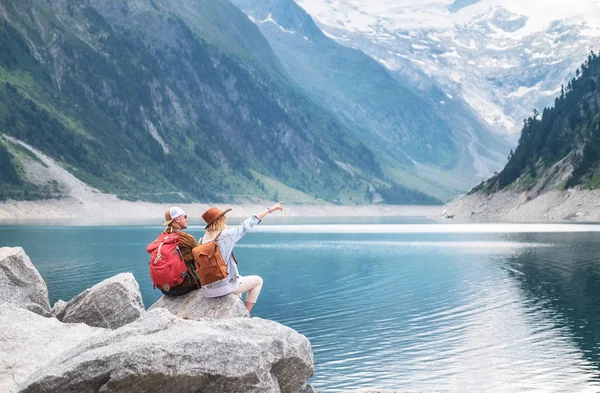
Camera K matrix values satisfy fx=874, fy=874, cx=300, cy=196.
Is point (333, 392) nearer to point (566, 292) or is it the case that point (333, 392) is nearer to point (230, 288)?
point (230, 288)

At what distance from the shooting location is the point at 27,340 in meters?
23.0

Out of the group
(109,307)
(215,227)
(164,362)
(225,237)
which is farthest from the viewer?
(109,307)

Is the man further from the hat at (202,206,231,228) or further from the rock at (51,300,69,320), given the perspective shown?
the rock at (51,300,69,320)

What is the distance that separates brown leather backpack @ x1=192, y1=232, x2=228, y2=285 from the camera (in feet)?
79.2

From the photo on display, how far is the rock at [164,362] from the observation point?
54.2 feet

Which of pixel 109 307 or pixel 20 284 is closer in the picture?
pixel 109 307

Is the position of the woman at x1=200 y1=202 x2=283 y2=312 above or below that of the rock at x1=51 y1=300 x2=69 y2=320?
above

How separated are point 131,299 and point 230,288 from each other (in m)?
3.64

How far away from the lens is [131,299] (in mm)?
26578

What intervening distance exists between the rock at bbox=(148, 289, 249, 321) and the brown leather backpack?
84 centimetres

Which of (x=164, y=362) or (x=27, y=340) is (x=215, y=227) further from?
(x=164, y=362)

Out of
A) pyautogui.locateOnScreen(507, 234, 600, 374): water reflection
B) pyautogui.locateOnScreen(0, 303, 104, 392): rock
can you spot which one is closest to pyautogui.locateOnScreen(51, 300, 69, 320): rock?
pyautogui.locateOnScreen(0, 303, 104, 392): rock

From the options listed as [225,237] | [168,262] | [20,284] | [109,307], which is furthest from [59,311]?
[225,237]

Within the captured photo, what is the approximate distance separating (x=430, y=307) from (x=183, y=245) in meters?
25.8
